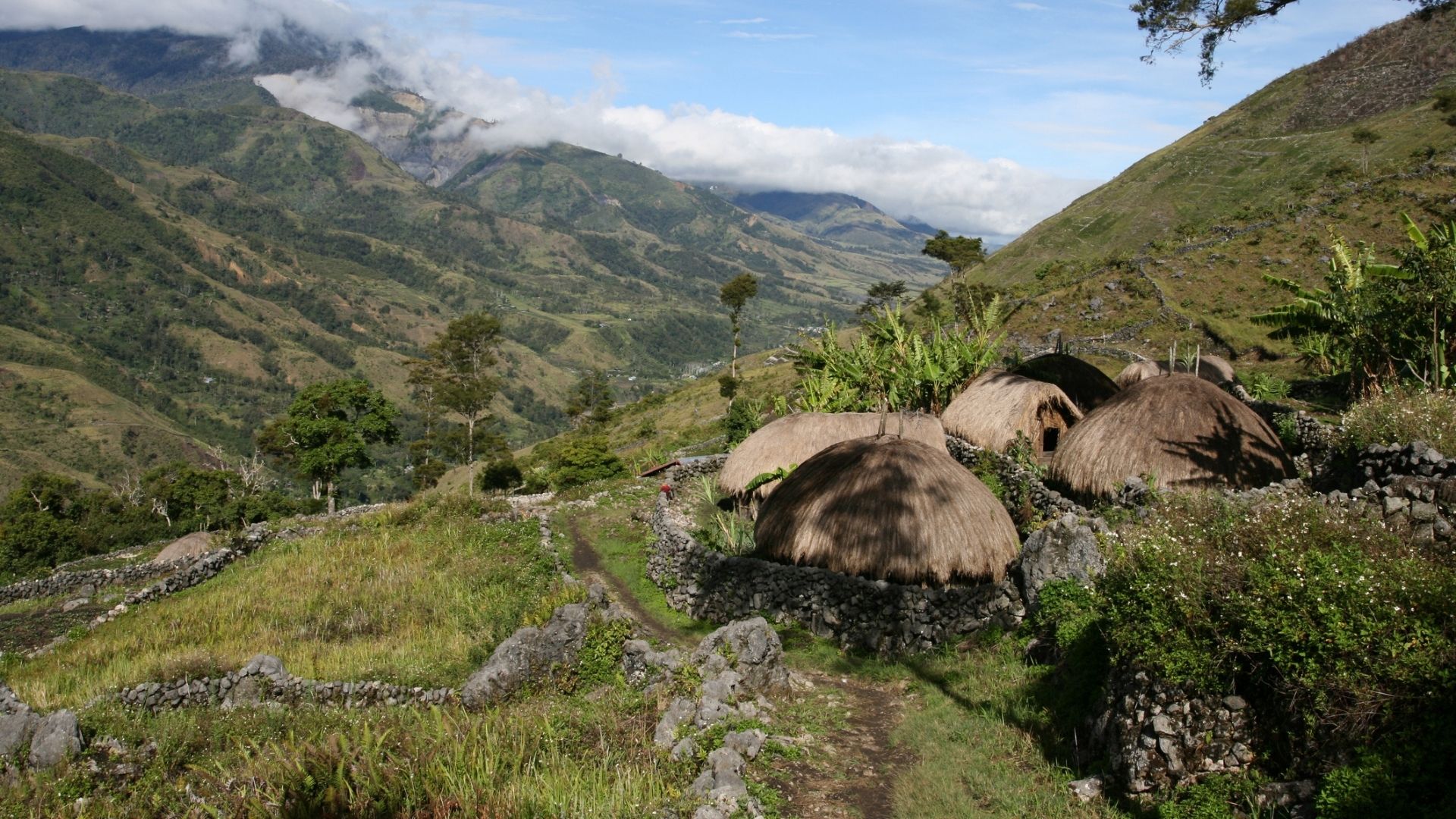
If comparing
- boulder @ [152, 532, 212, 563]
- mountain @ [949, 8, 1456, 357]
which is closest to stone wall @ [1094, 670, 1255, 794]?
mountain @ [949, 8, 1456, 357]

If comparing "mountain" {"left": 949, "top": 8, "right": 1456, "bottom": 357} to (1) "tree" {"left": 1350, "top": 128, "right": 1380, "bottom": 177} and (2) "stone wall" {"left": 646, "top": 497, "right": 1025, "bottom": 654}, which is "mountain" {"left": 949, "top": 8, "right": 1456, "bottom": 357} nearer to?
(1) "tree" {"left": 1350, "top": 128, "right": 1380, "bottom": 177}

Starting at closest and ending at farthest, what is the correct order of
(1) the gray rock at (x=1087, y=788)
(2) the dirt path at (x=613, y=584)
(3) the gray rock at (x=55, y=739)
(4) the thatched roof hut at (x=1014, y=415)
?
(1) the gray rock at (x=1087, y=788)
(3) the gray rock at (x=55, y=739)
(2) the dirt path at (x=613, y=584)
(4) the thatched roof hut at (x=1014, y=415)

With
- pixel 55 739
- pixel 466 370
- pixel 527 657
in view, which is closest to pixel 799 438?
pixel 527 657

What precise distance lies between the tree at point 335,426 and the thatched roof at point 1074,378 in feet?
139

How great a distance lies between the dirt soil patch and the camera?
25.5 feet

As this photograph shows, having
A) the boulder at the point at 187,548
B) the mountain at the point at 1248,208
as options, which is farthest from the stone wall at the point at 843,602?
the boulder at the point at 187,548

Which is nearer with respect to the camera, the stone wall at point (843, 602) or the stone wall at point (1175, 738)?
the stone wall at point (1175, 738)

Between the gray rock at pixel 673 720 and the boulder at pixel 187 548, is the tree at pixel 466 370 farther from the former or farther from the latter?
the gray rock at pixel 673 720

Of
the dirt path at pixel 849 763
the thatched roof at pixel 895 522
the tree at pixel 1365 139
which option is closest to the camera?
the dirt path at pixel 849 763

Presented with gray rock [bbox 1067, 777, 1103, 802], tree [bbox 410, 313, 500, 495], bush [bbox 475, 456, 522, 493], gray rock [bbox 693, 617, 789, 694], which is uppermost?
gray rock [bbox 1067, 777, 1103, 802]

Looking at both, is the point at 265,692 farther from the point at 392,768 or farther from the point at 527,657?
the point at 392,768

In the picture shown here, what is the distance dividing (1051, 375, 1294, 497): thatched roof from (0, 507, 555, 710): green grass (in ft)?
36.3

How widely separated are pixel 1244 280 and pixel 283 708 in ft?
169

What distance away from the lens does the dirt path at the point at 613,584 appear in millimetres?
14328
